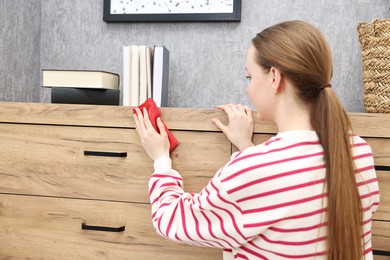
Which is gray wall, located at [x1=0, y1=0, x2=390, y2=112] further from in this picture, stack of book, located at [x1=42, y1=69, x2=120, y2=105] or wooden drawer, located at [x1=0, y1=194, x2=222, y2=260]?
wooden drawer, located at [x1=0, y1=194, x2=222, y2=260]

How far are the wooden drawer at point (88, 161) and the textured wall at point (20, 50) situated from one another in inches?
14.3

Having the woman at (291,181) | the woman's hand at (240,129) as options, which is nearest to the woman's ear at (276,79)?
the woman at (291,181)

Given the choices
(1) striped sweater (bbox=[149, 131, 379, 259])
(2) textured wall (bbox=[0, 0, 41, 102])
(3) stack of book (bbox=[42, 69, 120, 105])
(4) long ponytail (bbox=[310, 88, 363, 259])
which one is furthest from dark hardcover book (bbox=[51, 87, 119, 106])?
(4) long ponytail (bbox=[310, 88, 363, 259])

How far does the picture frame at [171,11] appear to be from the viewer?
1.68 m

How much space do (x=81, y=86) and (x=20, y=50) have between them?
0.50 metres

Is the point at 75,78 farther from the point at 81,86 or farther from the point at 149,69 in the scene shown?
the point at 149,69

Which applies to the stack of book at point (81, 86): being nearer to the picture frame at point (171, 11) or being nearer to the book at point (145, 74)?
the book at point (145, 74)

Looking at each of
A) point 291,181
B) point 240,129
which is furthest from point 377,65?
point 291,181

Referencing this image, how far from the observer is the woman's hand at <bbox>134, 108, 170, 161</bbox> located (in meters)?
1.24

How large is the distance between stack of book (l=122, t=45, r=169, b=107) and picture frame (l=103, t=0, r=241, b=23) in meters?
0.33

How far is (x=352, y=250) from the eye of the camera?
92 centimetres

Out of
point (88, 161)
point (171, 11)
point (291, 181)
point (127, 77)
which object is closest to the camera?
point (291, 181)

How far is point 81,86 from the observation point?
54.3 inches

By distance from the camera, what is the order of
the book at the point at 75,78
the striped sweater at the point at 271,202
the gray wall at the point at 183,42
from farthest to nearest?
the gray wall at the point at 183,42 → the book at the point at 75,78 → the striped sweater at the point at 271,202
